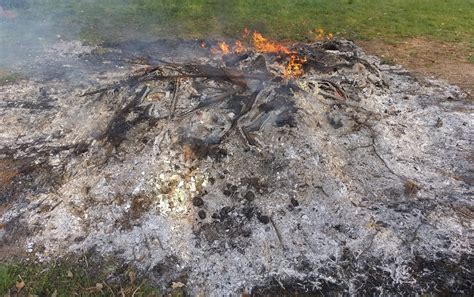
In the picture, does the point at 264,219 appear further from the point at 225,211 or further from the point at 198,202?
the point at 198,202

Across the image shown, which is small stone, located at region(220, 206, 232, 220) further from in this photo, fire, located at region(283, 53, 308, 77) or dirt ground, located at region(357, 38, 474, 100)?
dirt ground, located at region(357, 38, 474, 100)

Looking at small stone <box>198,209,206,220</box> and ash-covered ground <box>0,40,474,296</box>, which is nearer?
ash-covered ground <box>0,40,474,296</box>

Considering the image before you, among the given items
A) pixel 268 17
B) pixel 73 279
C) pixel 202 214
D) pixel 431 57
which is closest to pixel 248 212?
pixel 202 214

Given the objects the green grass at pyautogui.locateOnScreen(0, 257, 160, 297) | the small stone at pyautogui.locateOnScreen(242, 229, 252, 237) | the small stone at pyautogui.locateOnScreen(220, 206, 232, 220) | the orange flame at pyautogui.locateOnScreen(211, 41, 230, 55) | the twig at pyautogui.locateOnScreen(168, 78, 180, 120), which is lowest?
the green grass at pyautogui.locateOnScreen(0, 257, 160, 297)

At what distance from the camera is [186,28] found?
42.9ft

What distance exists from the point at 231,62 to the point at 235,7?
7.12 m

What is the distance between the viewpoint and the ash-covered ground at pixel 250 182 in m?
5.07

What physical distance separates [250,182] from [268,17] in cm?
939

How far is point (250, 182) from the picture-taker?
5965 millimetres

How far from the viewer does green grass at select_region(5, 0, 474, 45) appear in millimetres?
12742

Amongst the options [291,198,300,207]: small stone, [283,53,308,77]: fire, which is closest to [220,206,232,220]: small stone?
[291,198,300,207]: small stone

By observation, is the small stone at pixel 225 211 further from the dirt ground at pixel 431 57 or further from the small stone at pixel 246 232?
the dirt ground at pixel 431 57

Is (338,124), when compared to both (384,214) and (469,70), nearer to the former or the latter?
(384,214)

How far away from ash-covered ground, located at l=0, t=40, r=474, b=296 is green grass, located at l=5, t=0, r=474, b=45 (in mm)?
4933
